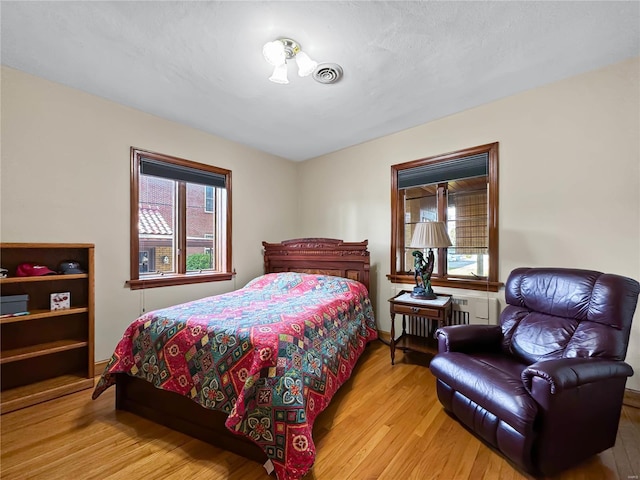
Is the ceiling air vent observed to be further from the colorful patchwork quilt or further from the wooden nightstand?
the wooden nightstand

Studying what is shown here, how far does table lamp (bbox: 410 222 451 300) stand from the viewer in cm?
268

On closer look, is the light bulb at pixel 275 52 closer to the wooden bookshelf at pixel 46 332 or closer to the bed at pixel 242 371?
the bed at pixel 242 371

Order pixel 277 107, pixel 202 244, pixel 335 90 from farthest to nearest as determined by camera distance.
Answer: pixel 202 244 → pixel 277 107 → pixel 335 90

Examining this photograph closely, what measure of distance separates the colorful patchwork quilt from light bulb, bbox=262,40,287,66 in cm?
178

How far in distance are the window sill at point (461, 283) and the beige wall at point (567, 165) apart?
144mm

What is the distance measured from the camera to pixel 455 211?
3076mm

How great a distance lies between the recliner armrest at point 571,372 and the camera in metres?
1.36

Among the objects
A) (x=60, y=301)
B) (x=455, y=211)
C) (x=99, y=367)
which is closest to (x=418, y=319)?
(x=455, y=211)

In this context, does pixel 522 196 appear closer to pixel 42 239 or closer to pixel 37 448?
pixel 37 448

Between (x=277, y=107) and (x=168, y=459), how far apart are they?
2865mm

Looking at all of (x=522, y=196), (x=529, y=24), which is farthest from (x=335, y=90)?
(x=522, y=196)

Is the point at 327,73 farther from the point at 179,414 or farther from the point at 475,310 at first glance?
the point at 179,414

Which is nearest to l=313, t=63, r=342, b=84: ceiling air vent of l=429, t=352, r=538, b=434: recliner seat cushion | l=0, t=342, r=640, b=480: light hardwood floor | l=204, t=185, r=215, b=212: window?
l=204, t=185, r=215, b=212: window

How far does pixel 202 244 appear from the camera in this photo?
3.52m
